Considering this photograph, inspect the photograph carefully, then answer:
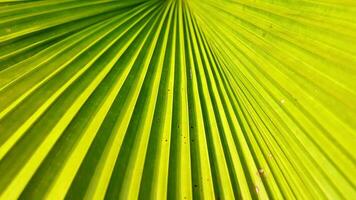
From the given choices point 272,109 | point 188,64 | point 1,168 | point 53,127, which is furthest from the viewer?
point 188,64

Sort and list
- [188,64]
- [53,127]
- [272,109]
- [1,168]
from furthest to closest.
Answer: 1. [188,64]
2. [272,109]
3. [53,127]
4. [1,168]

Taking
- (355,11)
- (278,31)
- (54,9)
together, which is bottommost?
(355,11)

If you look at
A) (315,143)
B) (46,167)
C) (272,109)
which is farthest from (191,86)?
(46,167)

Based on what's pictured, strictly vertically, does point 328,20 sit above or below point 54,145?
above

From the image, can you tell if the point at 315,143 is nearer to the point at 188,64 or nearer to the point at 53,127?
the point at 188,64

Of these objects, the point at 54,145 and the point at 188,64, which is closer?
the point at 54,145

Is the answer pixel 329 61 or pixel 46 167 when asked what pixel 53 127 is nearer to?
pixel 46 167
